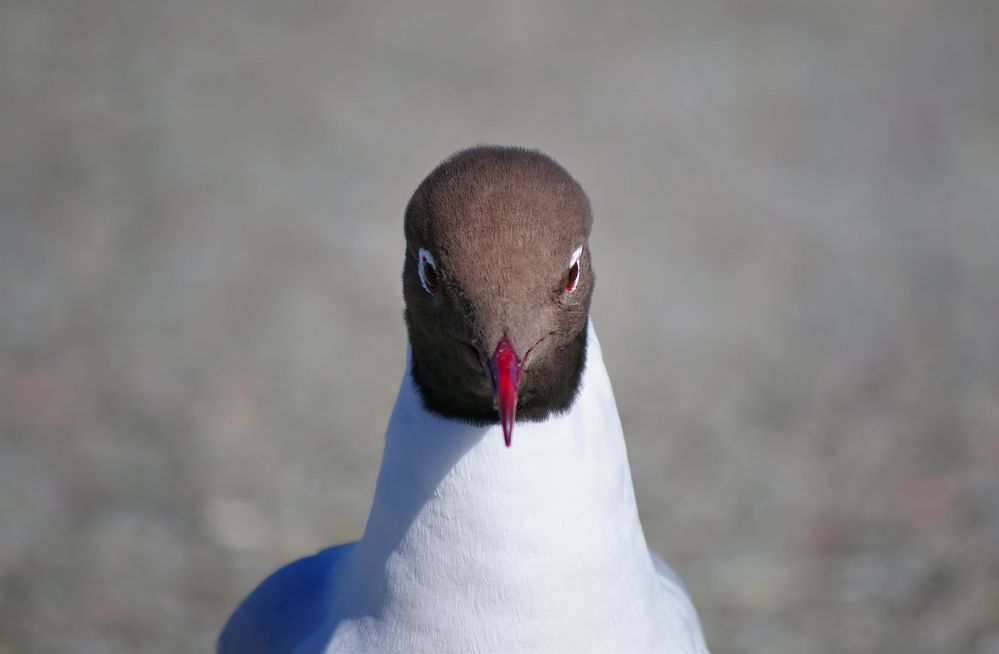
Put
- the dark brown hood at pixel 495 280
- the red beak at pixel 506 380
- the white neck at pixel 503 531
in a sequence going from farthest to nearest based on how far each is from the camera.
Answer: the white neck at pixel 503 531
the dark brown hood at pixel 495 280
the red beak at pixel 506 380

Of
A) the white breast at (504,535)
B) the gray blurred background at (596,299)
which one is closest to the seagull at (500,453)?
the white breast at (504,535)

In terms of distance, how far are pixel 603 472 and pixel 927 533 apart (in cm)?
316

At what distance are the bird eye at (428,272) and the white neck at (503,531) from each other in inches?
11.0

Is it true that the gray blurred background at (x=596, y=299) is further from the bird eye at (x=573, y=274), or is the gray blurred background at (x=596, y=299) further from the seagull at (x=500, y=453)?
the bird eye at (x=573, y=274)

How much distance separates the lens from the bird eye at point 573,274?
6.86ft

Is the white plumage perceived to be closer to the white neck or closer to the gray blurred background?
the white neck

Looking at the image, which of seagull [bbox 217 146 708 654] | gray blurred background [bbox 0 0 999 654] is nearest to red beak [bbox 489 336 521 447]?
seagull [bbox 217 146 708 654]

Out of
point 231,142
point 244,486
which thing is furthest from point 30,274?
point 244,486

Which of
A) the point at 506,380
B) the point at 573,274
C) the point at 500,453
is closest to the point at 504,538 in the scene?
the point at 500,453

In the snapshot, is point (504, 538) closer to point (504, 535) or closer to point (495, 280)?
point (504, 535)

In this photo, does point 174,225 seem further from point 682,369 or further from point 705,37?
point 705,37

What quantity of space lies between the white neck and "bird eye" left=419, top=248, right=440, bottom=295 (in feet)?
0.91

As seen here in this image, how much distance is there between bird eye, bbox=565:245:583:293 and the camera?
2.09m

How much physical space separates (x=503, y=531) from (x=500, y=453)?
0.16 meters
